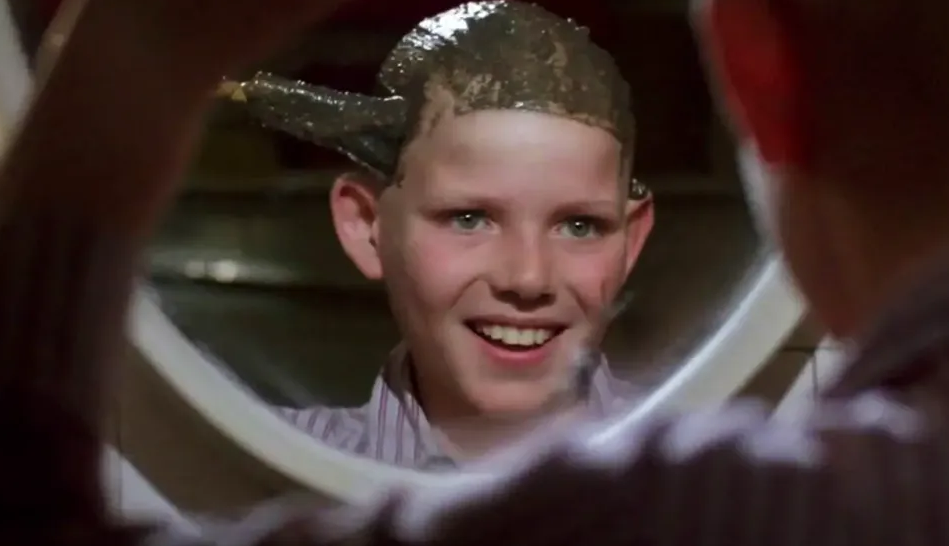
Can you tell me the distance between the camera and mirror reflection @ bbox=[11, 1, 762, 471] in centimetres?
38

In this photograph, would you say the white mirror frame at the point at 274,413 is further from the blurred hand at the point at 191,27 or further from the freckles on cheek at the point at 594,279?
the blurred hand at the point at 191,27

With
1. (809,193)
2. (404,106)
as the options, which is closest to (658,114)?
(404,106)

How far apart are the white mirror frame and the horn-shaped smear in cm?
9

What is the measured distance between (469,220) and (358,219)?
0.05m

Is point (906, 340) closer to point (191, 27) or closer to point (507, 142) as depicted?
point (191, 27)

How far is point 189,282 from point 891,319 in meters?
0.33

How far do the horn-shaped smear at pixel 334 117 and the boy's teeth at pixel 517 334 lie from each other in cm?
7

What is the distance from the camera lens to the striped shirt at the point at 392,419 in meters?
0.37

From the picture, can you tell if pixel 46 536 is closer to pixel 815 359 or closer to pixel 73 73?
pixel 73 73

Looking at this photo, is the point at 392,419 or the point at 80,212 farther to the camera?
the point at 392,419

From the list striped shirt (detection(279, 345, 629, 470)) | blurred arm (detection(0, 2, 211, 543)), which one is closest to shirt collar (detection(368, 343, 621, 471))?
striped shirt (detection(279, 345, 629, 470))

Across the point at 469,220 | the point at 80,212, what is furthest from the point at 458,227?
the point at 80,212

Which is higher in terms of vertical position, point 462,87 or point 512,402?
point 462,87

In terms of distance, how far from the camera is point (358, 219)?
41 cm
